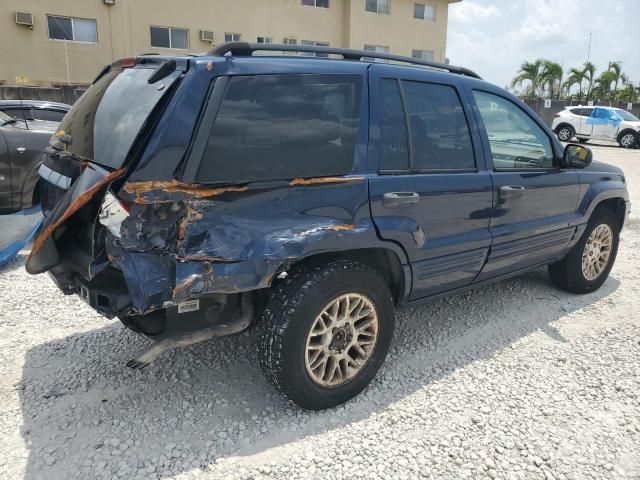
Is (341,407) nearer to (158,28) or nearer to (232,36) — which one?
(158,28)

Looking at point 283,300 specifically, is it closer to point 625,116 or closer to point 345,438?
point 345,438

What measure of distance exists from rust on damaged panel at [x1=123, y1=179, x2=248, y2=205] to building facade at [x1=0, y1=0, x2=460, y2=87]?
15.5 meters

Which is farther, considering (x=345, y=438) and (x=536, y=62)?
(x=536, y=62)

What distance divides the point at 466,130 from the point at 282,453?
227cm

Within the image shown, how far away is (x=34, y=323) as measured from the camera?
12.5 ft

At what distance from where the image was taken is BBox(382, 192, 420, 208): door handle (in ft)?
9.31

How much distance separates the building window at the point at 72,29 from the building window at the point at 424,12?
15281mm

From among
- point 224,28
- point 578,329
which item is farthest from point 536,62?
point 578,329

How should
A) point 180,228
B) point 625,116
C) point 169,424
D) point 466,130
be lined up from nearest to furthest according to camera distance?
1. point 180,228
2. point 169,424
3. point 466,130
4. point 625,116

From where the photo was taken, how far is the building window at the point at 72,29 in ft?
62.7

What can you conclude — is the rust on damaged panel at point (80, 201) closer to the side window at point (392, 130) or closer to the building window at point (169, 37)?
→ the side window at point (392, 130)

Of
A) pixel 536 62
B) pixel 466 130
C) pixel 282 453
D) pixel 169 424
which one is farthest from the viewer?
pixel 536 62

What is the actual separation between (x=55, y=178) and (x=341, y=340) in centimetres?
185

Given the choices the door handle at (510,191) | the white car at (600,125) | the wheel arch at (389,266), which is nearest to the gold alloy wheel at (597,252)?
the door handle at (510,191)
